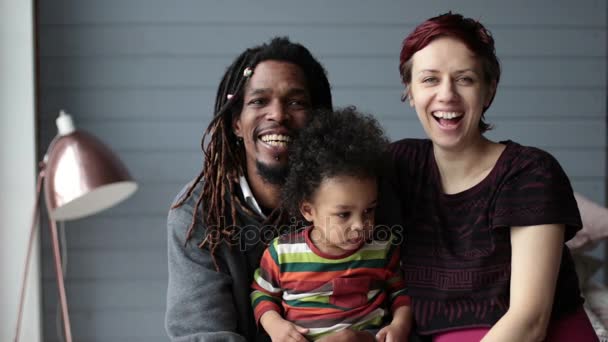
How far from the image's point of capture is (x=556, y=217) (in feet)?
5.26

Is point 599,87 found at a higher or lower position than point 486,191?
higher

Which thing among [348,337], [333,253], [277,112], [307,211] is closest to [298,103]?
[277,112]

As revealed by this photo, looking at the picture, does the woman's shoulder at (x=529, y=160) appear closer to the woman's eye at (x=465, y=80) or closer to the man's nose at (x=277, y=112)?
the woman's eye at (x=465, y=80)

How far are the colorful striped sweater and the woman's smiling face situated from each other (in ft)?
1.30

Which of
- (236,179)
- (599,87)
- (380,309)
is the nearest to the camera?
(380,309)

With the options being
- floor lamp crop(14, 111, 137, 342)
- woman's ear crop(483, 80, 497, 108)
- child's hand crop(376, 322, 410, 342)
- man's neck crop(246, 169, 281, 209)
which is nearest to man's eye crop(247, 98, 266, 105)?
man's neck crop(246, 169, 281, 209)

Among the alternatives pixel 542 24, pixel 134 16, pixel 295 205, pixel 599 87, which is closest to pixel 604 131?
pixel 599 87

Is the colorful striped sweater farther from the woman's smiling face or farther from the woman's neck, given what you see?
the woman's smiling face

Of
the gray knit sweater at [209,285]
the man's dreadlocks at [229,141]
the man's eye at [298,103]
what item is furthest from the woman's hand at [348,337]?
the man's eye at [298,103]

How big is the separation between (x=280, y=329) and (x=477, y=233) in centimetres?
61

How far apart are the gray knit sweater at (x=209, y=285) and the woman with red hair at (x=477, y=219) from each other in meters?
0.50

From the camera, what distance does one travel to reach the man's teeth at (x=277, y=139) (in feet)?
6.41

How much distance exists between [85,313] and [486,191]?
2428 mm

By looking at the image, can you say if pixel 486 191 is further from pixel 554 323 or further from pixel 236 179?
pixel 236 179
